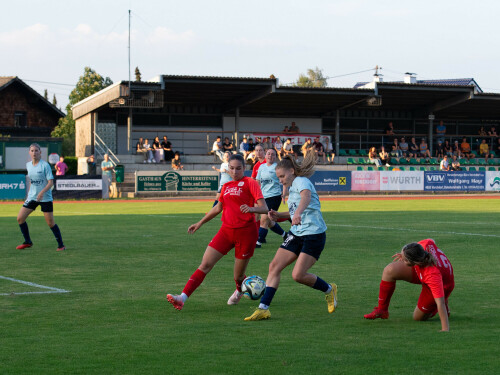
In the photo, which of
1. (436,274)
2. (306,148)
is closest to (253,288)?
(436,274)

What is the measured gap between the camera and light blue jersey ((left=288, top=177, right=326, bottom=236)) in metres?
8.12

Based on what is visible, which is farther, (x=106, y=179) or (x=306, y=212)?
(x=106, y=179)

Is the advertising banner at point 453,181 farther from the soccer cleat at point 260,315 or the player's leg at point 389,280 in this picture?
the soccer cleat at point 260,315

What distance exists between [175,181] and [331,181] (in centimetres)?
873

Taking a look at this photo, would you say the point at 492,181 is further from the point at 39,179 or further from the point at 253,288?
the point at 253,288

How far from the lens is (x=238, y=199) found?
884 cm

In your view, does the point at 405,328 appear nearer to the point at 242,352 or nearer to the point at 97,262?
the point at 242,352

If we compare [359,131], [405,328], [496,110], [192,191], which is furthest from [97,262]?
[496,110]

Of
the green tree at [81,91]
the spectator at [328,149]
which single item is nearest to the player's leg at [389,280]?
the spectator at [328,149]

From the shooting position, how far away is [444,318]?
7.16 metres

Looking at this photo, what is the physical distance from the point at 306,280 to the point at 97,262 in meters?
5.77

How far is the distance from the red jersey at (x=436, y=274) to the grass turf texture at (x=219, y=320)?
1.37ft

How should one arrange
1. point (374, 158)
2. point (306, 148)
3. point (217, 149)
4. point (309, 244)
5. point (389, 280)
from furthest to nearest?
point (374, 158), point (217, 149), point (306, 148), point (309, 244), point (389, 280)

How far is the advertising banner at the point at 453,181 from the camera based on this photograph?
44125 mm
